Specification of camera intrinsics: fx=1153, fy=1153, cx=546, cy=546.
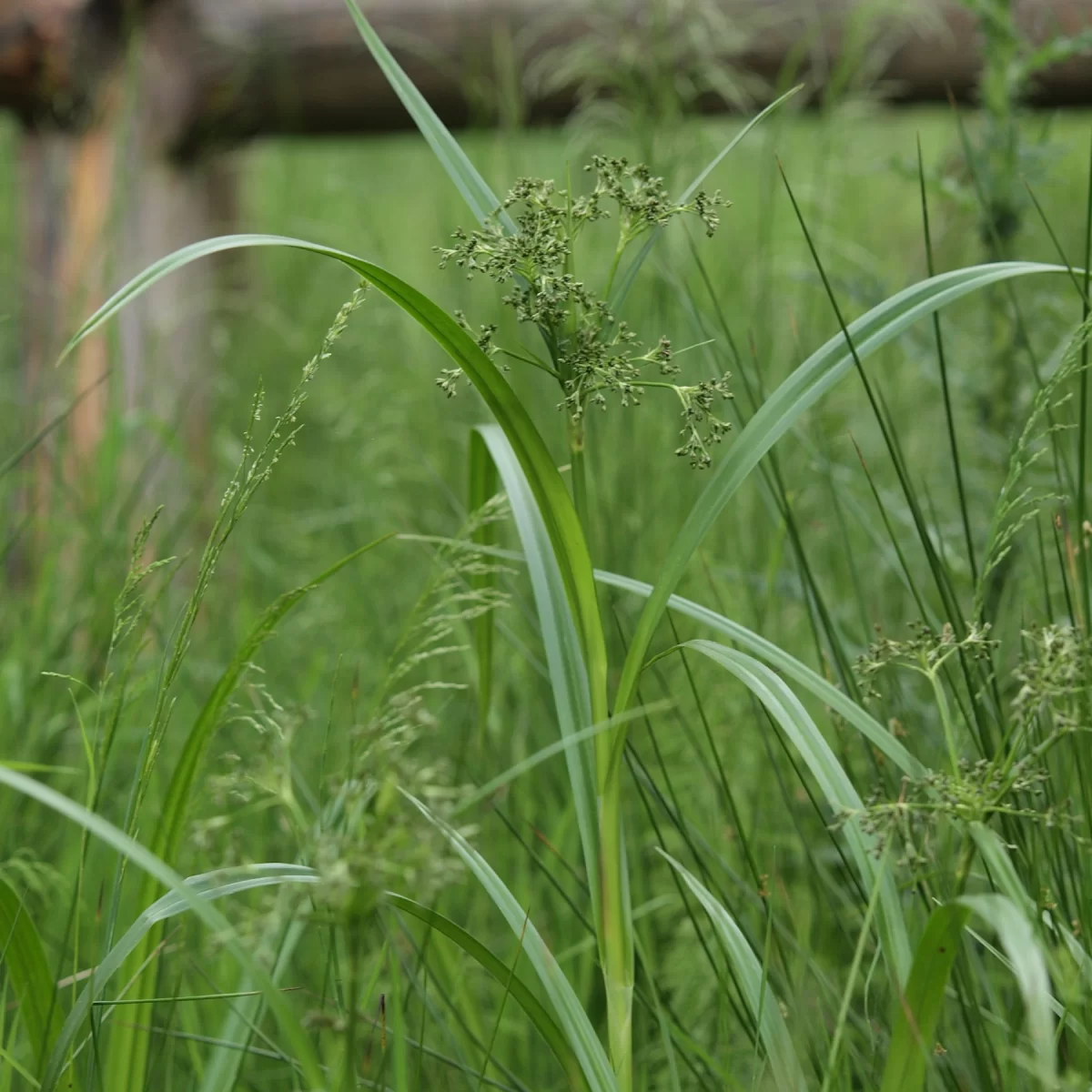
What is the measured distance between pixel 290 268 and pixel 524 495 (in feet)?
10.5

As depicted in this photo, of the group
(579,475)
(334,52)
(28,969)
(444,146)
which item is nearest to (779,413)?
(579,475)

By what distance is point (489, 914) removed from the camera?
135 cm

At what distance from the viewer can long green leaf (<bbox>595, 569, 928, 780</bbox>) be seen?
1.95 ft

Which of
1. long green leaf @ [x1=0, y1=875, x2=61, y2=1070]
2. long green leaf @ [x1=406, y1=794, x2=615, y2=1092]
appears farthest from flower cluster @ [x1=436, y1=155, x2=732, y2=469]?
long green leaf @ [x1=0, y1=875, x2=61, y2=1070]

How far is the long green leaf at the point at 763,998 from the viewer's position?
2.05 ft

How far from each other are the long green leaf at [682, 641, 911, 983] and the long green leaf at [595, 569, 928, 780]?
0.04 feet

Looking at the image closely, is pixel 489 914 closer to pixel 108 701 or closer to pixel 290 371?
pixel 108 701

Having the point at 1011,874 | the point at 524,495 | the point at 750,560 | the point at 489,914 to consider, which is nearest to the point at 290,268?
the point at 750,560

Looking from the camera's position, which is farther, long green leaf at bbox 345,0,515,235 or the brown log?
the brown log

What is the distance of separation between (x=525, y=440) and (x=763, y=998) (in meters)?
0.33

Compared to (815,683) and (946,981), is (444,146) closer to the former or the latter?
(815,683)

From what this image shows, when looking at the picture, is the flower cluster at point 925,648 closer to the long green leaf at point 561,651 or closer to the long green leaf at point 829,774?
the long green leaf at point 829,774

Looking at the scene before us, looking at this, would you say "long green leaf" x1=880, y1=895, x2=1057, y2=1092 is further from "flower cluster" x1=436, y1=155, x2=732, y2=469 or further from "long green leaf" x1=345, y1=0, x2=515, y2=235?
"long green leaf" x1=345, y1=0, x2=515, y2=235

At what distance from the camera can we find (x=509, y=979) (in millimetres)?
634
